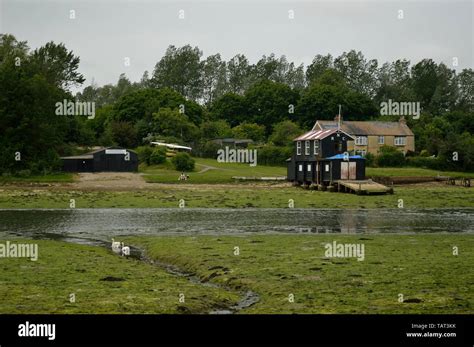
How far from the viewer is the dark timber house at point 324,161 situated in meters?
84.9

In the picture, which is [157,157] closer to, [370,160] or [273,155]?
[273,155]

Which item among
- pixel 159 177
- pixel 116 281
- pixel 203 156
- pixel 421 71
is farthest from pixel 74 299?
pixel 421 71

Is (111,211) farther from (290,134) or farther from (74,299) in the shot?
(290,134)

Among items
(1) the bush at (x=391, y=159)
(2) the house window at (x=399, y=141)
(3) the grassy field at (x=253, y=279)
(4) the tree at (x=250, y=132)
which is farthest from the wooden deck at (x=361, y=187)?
(4) the tree at (x=250, y=132)

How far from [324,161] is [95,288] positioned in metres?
65.3

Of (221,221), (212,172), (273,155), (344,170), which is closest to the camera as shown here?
(221,221)

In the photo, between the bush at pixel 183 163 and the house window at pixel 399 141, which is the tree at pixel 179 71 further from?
the bush at pixel 183 163

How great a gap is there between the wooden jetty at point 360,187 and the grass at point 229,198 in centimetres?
128

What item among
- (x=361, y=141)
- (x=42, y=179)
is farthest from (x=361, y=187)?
(x=361, y=141)

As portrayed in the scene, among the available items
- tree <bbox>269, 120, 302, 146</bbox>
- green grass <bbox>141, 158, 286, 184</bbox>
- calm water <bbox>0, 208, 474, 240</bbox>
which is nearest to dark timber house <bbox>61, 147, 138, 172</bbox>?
green grass <bbox>141, 158, 286, 184</bbox>

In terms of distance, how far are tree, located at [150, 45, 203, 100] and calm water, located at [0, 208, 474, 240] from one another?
13205 centimetres

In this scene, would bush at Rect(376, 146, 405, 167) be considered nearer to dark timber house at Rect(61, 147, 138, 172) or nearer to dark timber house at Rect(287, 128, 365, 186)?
dark timber house at Rect(287, 128, 365, 186)

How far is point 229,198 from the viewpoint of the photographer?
2768 inches
